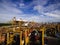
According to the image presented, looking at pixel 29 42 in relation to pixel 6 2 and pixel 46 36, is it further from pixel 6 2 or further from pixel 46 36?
pixel 6 2

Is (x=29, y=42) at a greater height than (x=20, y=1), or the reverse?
(x=20, y=1)

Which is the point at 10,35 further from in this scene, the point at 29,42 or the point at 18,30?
the point at 29,42

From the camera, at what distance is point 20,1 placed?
2746 mm

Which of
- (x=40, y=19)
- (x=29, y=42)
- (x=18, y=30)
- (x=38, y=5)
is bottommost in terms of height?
(x=29, y=42)

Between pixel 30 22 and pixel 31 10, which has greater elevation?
pixel 31 10

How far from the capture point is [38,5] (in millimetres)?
2781

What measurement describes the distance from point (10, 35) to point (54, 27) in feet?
2.63

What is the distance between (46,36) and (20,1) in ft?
2.55

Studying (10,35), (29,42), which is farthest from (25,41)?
(10,35)

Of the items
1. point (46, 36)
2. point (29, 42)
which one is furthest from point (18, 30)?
point (46, 36)

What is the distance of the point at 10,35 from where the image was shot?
2.71 meters

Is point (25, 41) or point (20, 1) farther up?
point (20, 1)

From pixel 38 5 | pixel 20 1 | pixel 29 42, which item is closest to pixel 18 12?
pixel 20 1

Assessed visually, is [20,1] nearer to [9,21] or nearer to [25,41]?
[9,21]
